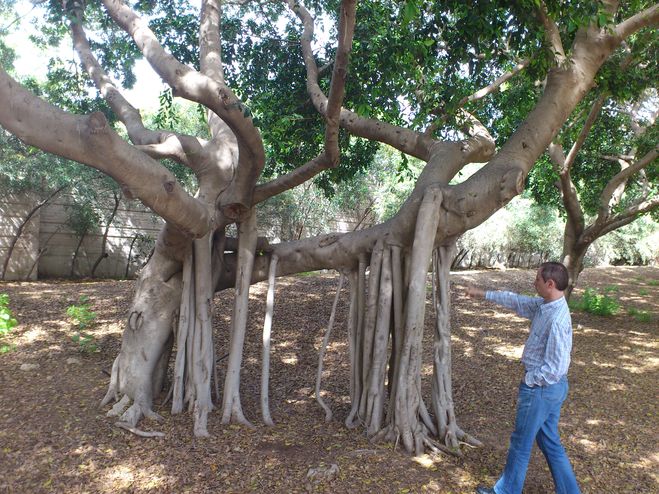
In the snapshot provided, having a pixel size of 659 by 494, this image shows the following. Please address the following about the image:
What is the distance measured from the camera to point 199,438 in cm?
414

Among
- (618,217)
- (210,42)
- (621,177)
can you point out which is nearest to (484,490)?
(210,42)

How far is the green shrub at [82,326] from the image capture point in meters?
5.88

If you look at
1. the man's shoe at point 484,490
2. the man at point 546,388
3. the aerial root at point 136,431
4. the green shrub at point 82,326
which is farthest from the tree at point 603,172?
the green shrub at point 82,326

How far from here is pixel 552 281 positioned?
3145 mm

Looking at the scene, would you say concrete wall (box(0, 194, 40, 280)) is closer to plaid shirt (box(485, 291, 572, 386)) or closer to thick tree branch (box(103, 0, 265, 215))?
thick tree branch (box(103, 0, 265, 215))

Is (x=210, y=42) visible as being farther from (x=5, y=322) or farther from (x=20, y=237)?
(x=20, y=237)

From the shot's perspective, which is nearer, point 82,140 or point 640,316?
point 82,140

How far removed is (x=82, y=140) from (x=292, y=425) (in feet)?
9.52

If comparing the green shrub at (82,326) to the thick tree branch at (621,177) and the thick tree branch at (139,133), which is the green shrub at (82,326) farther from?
the thick tree branch at (621,177)

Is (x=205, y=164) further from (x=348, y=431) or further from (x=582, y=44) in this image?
(x=582, y=44)

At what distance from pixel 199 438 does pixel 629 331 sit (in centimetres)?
725

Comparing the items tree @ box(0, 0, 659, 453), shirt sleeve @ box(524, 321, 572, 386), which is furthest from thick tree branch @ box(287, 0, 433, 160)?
shirt sleeve @ box(524, 321, 572, 386)

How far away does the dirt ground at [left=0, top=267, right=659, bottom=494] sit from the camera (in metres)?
3.48

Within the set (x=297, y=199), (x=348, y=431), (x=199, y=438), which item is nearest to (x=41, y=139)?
(x=199, y=438)
